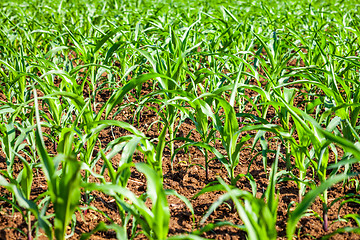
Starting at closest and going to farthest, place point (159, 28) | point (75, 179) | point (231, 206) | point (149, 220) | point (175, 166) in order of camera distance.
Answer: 1. point (75, 179)
2. point (149, 220)
3. point (231, 206)
4. point (175, 166)
5. point (159, 28)

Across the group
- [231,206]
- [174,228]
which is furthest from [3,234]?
[231,206]

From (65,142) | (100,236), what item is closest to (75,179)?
(65,142)

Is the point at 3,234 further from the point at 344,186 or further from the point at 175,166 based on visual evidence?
the point at 344,186

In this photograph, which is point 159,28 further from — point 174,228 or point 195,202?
point 174,228

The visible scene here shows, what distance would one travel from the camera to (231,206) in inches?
75.0

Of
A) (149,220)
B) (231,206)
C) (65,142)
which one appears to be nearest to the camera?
(149,220)

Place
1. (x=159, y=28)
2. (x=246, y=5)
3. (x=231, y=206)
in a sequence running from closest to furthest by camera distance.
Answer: (x=231, y=206)
(x=159, y=28)
(x=246, y=5)

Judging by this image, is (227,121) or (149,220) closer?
(149,220)

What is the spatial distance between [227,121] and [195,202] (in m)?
0.50

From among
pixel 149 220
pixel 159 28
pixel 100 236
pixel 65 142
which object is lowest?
pixel 100 236

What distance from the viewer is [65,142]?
A: 1561mm

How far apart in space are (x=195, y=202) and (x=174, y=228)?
9.7 inches

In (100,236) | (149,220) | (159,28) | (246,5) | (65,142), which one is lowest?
(100,236)

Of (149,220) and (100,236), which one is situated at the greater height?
(149,220)
